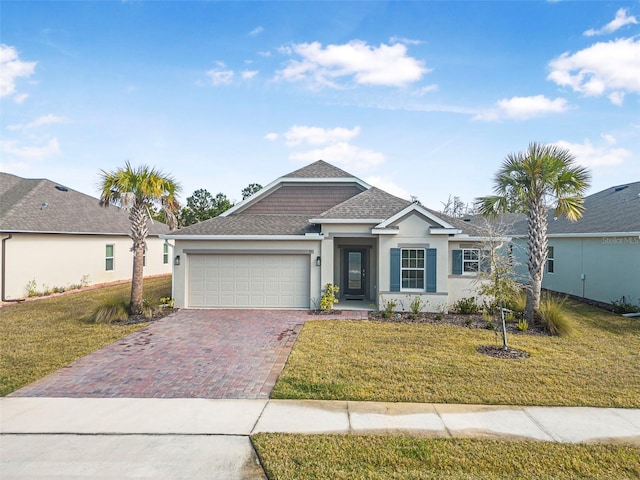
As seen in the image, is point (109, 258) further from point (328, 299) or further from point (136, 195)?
point (328, 299)

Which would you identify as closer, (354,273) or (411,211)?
(411,211)

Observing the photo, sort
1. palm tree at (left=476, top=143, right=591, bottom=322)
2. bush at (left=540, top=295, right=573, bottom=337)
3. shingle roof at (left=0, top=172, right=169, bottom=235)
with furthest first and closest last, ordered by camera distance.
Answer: shingle roof at (left=0, top=172, right=169, bottom=235) → palm tree at (left=476, top=143, right=591, bottom=322) → bush at (left=540, top=295, right=573, bottom=337)

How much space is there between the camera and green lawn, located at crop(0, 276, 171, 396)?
7273 millimetres

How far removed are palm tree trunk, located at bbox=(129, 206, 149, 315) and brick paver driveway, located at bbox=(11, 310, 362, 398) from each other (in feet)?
5.16

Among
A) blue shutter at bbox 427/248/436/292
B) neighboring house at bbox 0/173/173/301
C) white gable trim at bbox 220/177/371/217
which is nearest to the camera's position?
blue shutter at bbox 427/248/436/292

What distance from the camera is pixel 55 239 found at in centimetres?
1809

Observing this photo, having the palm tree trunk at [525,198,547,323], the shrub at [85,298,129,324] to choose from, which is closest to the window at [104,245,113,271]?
the shrub at [85,298,129,324]

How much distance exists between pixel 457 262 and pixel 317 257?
5.53m

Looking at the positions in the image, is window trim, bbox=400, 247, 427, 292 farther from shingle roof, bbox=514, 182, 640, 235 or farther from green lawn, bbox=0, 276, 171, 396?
green lawn, bbox=0, 276, 171, 396

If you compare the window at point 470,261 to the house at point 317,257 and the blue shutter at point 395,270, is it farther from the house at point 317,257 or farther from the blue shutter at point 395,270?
the blue shutter at point 395,270

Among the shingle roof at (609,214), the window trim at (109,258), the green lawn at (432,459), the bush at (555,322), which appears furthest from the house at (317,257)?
the window trim at (109,258)

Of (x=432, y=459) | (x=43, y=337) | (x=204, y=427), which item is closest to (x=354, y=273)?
(x=43, y=337)

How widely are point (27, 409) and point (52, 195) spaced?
19.6 m

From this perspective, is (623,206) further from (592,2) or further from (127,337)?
(127,337)
